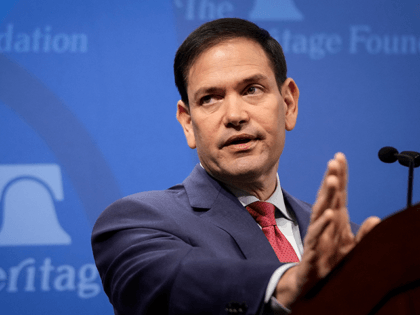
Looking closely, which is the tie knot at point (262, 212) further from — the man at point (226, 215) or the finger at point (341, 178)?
the finger at point (341, 178)

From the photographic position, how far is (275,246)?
1.21m

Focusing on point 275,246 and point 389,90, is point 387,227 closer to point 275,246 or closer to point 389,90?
point 275,246

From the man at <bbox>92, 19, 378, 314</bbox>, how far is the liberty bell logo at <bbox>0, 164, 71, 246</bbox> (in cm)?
125

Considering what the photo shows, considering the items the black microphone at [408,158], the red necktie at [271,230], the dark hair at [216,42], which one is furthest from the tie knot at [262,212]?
the black microphone at [408,158]

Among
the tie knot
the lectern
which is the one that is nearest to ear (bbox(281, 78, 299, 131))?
the tie knot

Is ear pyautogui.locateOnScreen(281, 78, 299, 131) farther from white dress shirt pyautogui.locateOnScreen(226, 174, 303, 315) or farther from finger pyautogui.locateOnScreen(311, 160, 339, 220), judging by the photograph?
finger pyautogui.locateOnScreen(311, 160, 339, 220)

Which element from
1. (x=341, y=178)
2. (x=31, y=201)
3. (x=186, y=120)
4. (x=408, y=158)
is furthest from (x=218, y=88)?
(x=31, y=201)

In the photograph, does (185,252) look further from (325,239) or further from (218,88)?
(218,88)

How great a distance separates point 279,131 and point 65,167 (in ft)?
5.08

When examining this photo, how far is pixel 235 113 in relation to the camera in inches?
50.4

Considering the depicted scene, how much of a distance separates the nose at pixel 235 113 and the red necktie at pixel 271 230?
10.8 inches

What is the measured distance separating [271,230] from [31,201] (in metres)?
1.72

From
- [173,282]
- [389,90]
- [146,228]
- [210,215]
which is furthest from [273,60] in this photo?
[389,90]

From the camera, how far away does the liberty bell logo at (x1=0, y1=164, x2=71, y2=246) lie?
2.39 m
